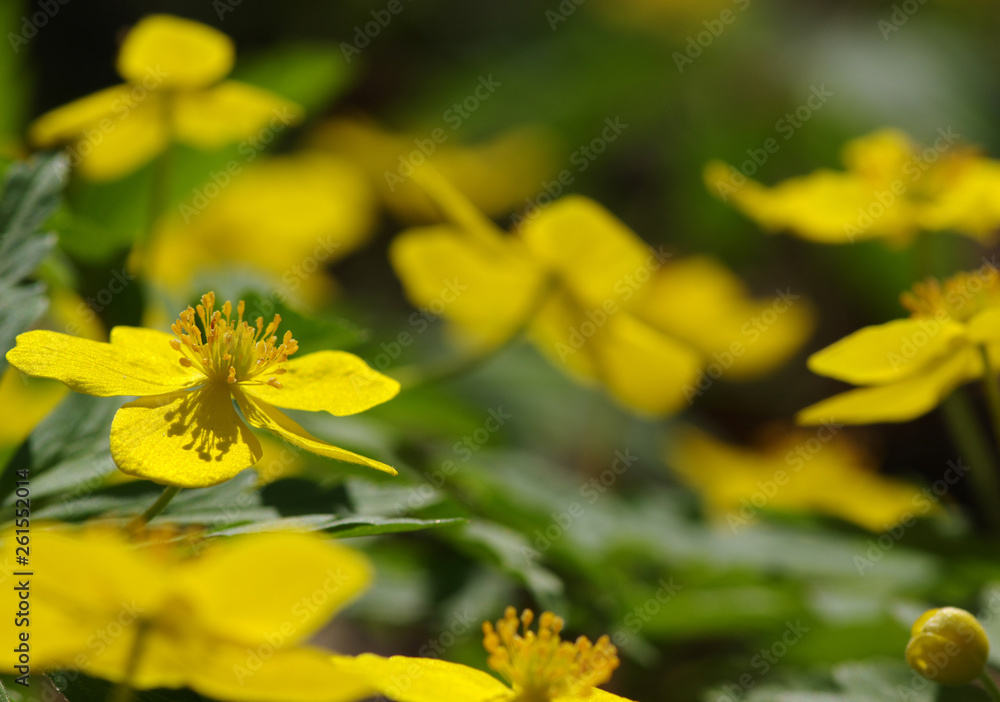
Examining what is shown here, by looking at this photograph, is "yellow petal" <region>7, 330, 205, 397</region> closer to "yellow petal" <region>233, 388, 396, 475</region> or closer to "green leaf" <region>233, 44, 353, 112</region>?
"yellow petal" <region>233, 388, 396, 475</region>

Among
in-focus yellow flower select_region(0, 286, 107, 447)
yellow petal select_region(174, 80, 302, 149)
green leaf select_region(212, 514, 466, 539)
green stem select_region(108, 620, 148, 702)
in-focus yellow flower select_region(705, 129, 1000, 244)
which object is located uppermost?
in-focus yellow flower select_region(705, 129, 1000, 244)

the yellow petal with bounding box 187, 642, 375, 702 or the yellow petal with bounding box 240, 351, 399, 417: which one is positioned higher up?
the yellow petal with bounding box 240, 351, 399, 417

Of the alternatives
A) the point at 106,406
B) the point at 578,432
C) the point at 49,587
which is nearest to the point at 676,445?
the point at 578,432

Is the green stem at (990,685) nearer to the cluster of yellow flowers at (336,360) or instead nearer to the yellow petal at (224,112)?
the cluster of yellow flowers at (336,360)

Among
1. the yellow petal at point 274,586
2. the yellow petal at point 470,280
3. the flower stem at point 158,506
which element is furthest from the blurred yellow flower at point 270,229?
the yellow petal at point 274,586

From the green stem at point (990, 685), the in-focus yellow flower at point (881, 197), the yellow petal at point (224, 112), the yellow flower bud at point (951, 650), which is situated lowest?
the green stem at point (990, 685)

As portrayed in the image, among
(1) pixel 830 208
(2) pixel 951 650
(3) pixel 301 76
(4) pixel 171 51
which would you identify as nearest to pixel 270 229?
(3) pixel 301 76

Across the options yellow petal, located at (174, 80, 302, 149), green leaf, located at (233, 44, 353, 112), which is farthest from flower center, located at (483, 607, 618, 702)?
green leaf, located at (233, 44, 353, 112)
